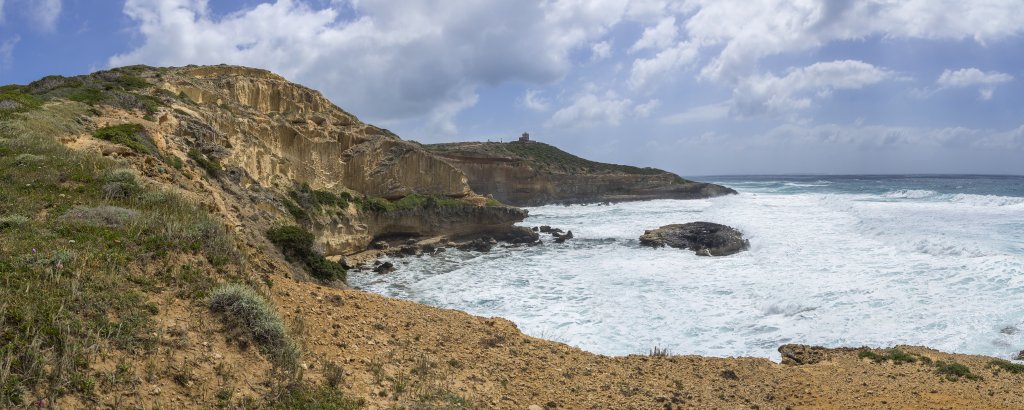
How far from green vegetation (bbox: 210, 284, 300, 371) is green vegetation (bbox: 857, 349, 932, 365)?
33.3ft

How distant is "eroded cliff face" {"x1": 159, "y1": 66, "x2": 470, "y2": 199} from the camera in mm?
21641

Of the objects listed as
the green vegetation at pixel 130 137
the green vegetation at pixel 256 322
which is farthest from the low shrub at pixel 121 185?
the green vegetation at pixel 256 322

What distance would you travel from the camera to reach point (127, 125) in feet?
48.0

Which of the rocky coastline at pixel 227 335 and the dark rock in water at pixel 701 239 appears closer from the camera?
the rocky coastline at pixel 227 335

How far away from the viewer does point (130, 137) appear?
13766 millimetres

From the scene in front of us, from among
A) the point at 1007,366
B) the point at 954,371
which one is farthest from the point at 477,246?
the point at 1007,366

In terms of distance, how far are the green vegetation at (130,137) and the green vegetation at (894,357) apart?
1647cm

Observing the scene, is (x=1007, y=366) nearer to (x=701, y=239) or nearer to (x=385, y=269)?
(x=385, y=269)

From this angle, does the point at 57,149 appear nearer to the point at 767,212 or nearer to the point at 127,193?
the point at 127,193

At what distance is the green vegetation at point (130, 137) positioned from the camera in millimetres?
12762

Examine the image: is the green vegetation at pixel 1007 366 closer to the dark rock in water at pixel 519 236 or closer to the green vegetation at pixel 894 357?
the green vegetation at pixel 894 357

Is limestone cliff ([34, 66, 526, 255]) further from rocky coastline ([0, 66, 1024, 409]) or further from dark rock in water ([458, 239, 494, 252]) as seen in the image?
dark rock in water ([458, 239, 494, 252])

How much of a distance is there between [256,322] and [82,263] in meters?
1.88

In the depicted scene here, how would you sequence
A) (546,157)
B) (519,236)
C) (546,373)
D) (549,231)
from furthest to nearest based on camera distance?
(546,157), (549,231), (519,236), (546,373)
